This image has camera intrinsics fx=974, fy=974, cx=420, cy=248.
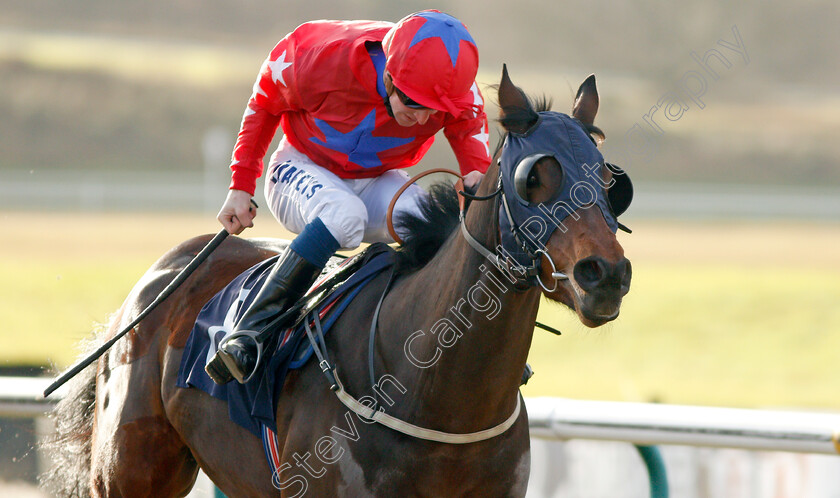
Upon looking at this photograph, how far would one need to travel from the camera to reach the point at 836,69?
157 feet

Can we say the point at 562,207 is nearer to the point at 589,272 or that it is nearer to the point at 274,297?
the point at 589,272

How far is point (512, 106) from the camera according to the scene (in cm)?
243

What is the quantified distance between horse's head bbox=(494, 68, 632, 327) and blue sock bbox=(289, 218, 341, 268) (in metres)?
0.68

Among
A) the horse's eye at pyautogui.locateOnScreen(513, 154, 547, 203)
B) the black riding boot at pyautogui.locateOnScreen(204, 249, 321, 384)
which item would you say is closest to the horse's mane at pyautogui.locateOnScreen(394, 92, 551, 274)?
the black riding boot at pyautogui.locateOnScreen(204, 249, 321, 384)

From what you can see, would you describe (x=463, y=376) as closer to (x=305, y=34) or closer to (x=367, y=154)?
(x=367, y=154)

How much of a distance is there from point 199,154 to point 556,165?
33.6 m

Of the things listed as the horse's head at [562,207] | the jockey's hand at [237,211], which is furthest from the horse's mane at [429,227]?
the jockey's hand at [237,211]

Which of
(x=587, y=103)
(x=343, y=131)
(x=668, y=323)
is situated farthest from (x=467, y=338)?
(x=668, y=323)

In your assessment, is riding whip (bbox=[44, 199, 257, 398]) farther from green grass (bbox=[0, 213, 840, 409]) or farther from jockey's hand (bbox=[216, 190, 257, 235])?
green grass (bbox=[0, 213, 840, 409])

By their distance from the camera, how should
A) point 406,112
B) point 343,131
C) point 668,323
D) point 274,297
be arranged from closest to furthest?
point 406,112, point 274,297, point 343,131, point 668,323

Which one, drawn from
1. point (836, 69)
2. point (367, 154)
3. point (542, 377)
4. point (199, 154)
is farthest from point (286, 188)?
point (836, 69)

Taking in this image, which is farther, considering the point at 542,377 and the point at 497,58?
the point at 497,58

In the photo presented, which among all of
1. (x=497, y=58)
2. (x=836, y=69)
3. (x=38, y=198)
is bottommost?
(x=38, y=198)

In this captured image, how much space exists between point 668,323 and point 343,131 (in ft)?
29.1
